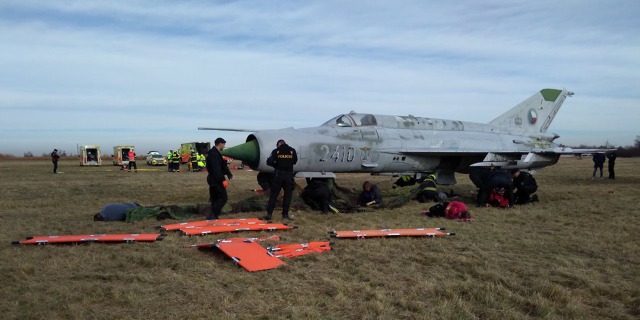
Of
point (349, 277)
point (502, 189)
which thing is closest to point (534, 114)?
point (502, 189)

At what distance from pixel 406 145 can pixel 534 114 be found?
7237 millimetres

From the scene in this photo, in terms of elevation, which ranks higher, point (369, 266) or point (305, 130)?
point (305, 130)

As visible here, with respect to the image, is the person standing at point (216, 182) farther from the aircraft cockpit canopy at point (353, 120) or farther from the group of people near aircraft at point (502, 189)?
the group of people near aircraft at point (502, 189)

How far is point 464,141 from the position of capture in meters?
14.8

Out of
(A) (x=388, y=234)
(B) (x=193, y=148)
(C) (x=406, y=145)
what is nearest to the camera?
(A) (x=388, y=234)

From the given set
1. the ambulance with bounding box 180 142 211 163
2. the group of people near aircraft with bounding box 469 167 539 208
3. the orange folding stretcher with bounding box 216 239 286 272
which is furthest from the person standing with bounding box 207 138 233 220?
the ambulance with bounding box 180 142 211 163

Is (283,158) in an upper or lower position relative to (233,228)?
upper

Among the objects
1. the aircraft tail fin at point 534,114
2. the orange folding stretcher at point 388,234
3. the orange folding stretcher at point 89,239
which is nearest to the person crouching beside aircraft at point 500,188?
the orange folding stretcher at point 388,234

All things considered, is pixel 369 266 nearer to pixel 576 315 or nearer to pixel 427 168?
pixel 576 315

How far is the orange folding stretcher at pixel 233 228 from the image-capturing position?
307 inches

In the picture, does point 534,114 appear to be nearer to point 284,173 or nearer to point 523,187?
point 523,187

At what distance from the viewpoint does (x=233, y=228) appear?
802cm

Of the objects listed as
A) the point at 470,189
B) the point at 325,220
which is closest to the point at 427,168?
the point at 470,189

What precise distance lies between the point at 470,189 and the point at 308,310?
14190mm
